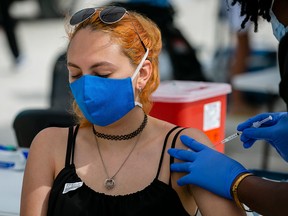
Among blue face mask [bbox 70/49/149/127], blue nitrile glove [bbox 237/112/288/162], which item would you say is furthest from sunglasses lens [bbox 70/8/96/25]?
blue nitrile glove [bbox 237/112/288/162]

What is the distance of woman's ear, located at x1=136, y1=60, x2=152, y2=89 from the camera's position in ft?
6.41

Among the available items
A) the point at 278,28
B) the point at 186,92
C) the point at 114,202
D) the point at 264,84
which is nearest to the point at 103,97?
the point at 114,202

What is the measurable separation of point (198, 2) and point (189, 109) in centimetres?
1294

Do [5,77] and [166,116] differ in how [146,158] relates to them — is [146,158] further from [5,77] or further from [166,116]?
[5,77]

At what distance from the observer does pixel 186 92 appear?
8.36ft

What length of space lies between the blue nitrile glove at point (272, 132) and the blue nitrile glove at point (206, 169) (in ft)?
0.52

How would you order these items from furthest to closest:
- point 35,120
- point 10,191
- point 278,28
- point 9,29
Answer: point 9,29
point 35,120
point 10,191
point 278,28

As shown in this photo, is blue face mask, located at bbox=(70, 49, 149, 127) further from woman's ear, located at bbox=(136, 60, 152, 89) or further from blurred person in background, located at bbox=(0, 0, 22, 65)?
blurred person in background, located at bbox=(0, 0, 22, 65)

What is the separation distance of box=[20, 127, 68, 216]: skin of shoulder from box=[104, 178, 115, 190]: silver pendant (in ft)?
0.52

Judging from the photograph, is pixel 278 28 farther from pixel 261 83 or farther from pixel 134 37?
pixel 261 83

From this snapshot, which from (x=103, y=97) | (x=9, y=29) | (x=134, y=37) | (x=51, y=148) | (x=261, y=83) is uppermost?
(x=134, y=37)

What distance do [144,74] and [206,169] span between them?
36 centimetres

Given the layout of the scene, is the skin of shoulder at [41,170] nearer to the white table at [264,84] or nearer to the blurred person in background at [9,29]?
the white table at [264,84]

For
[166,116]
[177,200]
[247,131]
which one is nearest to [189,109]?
[166,116]
